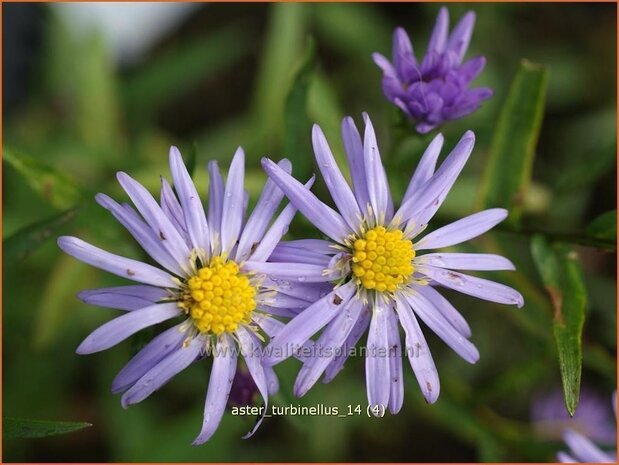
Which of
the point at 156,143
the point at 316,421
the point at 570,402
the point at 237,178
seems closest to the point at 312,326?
the point at 237,178

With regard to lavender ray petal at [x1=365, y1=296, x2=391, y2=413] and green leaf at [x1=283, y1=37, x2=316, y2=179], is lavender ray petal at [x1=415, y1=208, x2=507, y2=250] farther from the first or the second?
green leaf at [x1=283, y1=37, x2=316, y2=179]

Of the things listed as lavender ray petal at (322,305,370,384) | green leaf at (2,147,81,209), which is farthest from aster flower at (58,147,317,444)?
green leaf at (2,147,81,209)

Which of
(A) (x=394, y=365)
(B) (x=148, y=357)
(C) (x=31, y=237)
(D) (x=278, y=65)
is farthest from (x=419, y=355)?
(D) (x=278, y=65)

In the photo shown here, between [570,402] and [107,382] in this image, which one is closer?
[570,402]

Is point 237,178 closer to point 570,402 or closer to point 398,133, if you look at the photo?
point 398,133

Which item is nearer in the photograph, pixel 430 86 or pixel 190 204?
pixel 190 204

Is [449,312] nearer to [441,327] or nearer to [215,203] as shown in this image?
[441,327]
